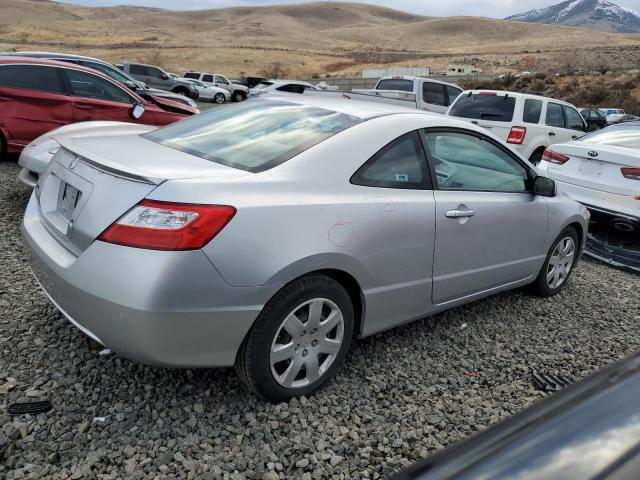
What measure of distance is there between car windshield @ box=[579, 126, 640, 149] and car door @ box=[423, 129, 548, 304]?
329cm

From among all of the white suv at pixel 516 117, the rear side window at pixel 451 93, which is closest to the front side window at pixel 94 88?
the white suv at pixel 516 117

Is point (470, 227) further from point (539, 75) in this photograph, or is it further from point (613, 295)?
point (539, 75)

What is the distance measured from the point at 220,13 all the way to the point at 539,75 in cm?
14894

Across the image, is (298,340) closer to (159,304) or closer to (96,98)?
(159,304)

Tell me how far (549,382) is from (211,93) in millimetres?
27670

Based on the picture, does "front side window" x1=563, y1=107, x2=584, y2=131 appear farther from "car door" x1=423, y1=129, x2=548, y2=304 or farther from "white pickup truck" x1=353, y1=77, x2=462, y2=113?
"car door" x1=423, y1=129, x2=548, y2=304

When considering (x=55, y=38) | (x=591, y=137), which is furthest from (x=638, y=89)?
(x=55, y=38)

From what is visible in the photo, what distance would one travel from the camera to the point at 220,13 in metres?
170

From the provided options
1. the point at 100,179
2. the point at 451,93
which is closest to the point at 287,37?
the point at 451,93

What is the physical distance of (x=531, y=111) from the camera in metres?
9.91

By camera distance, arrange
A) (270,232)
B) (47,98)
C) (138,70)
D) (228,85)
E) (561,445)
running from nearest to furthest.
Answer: (561,445) → (270,232) → (47,98) → (138,70) → (228,85)

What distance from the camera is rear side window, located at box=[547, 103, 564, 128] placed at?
10.3 metres

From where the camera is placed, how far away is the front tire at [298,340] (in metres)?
2.51

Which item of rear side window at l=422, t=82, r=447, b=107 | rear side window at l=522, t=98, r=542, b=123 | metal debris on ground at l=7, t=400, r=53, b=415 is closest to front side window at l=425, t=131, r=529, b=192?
metal debris on ground at l=7, t=400, r=53, b=415
